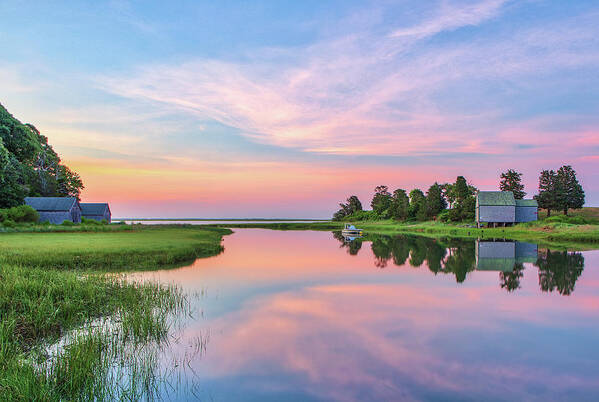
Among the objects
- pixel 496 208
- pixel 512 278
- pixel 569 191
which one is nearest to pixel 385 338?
pixel 512 278

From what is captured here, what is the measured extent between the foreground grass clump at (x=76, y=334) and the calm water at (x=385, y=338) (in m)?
1.09

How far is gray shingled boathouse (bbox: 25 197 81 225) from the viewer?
66.9 meters

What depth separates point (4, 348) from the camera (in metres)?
7.78

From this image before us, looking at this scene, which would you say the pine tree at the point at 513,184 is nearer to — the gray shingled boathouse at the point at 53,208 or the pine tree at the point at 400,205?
the pine tree at the point at 400,205

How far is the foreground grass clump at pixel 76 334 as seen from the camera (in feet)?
22.5

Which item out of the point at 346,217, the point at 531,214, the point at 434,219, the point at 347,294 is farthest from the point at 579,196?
the point at 347,294

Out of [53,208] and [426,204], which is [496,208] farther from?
[53,208]

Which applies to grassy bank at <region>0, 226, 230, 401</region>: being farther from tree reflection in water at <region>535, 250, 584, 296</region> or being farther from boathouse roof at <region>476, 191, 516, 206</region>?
boathouse roof at <region>476, 191, 516, 206</region>

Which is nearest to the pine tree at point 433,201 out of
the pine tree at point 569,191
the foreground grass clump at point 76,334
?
the pine tree at point 569,191

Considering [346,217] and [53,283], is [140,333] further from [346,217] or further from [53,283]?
[346,217]

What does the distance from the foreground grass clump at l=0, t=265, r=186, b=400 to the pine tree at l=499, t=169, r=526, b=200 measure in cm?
9625

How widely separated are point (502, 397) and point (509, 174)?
9788 cm

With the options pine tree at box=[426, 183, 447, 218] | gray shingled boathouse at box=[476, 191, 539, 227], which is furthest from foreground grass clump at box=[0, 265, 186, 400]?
pine tree at box=[426, 183, 447, 218]

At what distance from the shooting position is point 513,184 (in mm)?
88625
